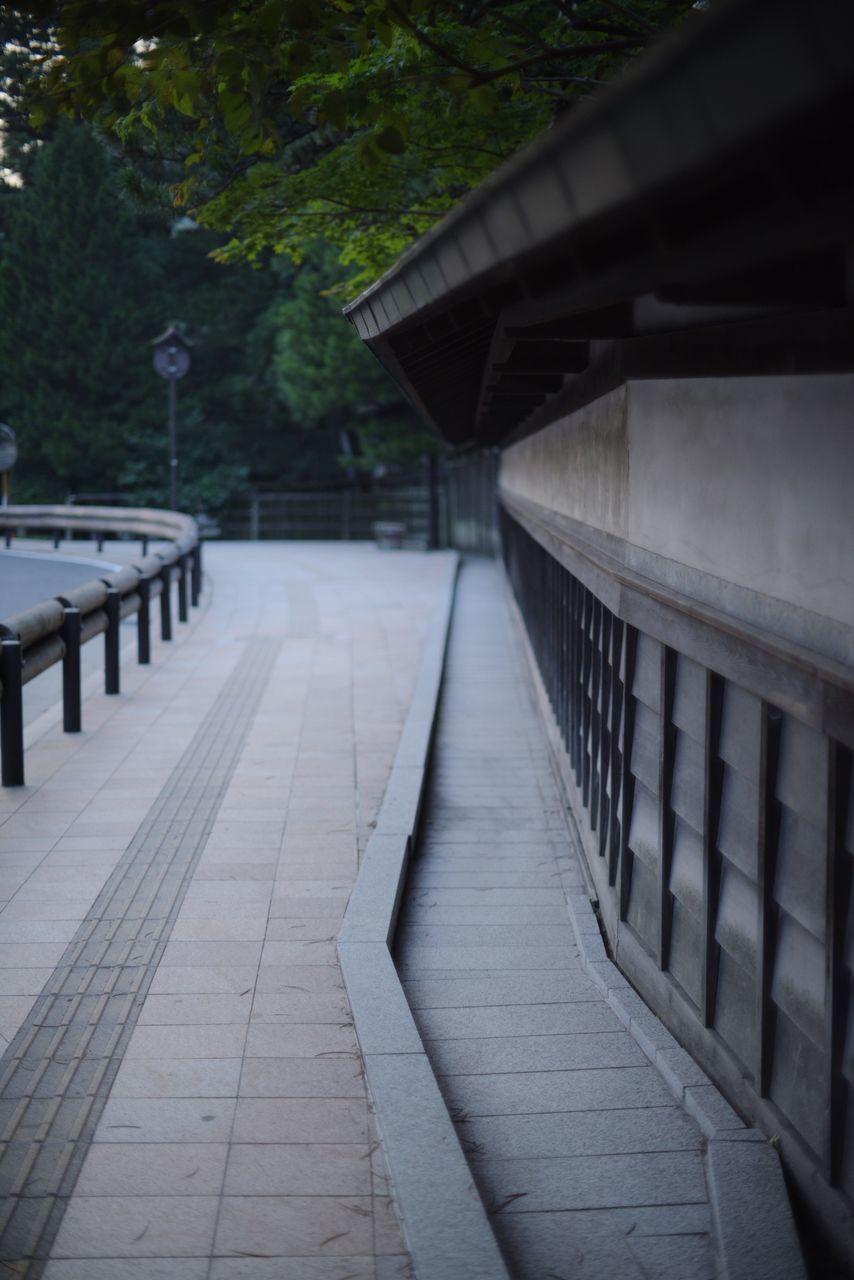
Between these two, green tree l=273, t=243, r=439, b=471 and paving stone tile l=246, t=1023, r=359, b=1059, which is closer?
paving stone tile l=246, t=1023, r=359, b=1059

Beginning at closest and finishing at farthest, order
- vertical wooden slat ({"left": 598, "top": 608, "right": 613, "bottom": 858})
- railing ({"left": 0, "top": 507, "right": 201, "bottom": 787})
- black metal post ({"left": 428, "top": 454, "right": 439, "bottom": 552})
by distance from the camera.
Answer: vertical wooden slat ({"left": 598, "top": 608, "right": 613, "bottom": 858}), railing ({"left": 0, "top": 507, "right": 201, "bottom": 787}), black metal post ({"left": 428, "top": 454, "right": 439, "bottom": 552})

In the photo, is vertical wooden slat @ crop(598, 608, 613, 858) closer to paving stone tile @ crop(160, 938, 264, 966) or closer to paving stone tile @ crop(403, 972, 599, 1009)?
paving stone tile @ crop(403, 972, 599, 1009)

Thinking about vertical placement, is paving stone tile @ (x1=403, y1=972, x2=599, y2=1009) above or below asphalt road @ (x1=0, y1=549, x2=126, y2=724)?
below

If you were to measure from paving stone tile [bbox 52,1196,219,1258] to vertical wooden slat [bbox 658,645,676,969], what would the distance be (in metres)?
1.94

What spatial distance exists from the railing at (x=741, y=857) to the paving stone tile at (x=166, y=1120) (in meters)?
1.57

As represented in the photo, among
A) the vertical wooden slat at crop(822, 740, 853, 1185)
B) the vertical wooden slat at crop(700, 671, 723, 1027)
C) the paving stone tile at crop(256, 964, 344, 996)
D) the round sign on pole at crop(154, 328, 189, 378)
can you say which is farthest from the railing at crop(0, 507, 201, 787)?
the round sign on pole at crop(154, 328, 189, 378)

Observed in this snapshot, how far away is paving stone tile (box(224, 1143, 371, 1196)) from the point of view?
332 cm

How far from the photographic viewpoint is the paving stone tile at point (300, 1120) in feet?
11.8

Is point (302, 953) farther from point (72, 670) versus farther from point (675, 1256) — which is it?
point (72, 670)

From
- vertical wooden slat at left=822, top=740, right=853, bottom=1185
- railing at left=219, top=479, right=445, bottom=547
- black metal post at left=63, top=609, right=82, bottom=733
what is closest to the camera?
vertical wooden slat at left=822, top=740, right=853, bottom=1185

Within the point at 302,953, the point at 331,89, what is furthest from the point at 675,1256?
the point at 331,89

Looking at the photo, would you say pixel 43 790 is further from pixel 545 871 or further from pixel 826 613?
pixel 826 613

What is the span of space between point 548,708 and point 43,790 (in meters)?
4.03

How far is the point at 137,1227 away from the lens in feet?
10.2
